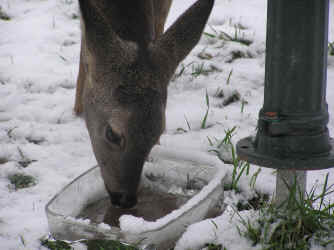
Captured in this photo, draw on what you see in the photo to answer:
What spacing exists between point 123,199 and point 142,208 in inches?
5.0

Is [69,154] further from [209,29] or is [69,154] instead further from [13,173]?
[209,29]

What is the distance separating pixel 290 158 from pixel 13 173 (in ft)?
5.88

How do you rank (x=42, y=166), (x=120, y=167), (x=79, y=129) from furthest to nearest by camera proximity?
(x=79, y=129) < (x=42, y=166) < (x=120, y=167)

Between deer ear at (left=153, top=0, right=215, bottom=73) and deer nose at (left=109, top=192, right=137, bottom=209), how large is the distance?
81cm

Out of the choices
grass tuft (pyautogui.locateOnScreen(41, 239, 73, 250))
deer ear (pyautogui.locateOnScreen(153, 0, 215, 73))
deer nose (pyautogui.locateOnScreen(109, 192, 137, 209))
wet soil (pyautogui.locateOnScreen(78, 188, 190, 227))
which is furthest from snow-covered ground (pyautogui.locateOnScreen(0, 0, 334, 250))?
deer ear (pyautogui.locateOnScreen(153, 0, 215, 73))

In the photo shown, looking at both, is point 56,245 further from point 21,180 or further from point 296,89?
point 296,89

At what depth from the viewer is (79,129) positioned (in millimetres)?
3947

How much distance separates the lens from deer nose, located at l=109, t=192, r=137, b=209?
2.79 meters

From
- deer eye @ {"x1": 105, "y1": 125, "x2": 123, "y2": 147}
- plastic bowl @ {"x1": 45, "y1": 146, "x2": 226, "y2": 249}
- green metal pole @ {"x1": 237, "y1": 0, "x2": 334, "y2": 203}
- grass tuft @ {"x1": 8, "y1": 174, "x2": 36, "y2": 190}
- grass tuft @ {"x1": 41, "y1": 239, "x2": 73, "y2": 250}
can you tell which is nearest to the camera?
green metal pole @ {"x1": 237, "y1": 0, "x2": 334, "y2": 203}

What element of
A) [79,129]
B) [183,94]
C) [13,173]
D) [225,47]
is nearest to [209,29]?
[225,47]

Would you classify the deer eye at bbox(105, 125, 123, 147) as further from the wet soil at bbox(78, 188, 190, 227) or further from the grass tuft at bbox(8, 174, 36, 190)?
the grass tuft at bbox(8, 174, 36, 190)

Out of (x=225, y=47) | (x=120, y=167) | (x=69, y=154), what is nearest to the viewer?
(x=120, y=167)

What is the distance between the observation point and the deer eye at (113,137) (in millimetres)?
2849

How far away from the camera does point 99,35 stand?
2.83 m
